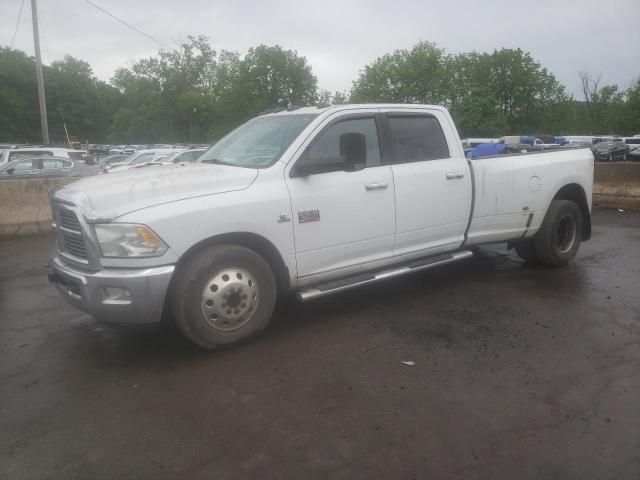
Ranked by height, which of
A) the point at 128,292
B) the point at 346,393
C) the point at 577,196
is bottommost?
the point at 346,393

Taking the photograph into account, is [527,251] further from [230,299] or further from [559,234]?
[230,299]

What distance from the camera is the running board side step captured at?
449 cm

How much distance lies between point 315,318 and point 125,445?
7.65 feet

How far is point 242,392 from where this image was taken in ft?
11.6

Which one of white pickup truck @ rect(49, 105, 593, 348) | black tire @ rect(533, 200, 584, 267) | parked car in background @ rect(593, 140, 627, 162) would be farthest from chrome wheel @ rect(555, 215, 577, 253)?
parked car in background @ rect(593, 140, 627, 162)

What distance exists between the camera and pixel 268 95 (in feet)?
169

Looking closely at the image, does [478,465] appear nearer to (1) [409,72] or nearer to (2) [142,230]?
(2) [142,230]

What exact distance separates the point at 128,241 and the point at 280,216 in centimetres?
118

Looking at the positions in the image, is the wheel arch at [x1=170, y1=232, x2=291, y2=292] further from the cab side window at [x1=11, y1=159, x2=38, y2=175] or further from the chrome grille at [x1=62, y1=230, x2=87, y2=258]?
the cab side window at [x1=11, y1=159, x2=38, y2=175]

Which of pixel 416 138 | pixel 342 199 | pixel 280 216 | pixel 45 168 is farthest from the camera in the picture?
pixel 45 168

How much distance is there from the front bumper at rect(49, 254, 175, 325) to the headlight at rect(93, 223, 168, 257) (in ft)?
0.40

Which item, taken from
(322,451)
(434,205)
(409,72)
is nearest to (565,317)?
(434,205)

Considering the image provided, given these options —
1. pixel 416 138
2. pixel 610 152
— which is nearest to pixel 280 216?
pixel 416 138

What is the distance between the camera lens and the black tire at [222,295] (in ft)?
12.8
